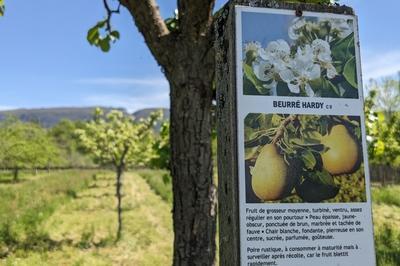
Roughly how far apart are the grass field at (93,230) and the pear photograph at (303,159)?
385cm

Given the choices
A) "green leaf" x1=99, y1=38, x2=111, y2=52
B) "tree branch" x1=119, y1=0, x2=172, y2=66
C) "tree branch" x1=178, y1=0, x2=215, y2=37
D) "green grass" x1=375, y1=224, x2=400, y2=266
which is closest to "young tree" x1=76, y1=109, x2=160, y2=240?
"green grass" x1=375, y1=224, x2=400, y2=266

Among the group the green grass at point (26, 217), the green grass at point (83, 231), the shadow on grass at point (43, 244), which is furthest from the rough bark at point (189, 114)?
the green grass at point (26, 217)

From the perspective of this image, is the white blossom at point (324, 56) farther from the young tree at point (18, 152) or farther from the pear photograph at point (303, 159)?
the young tree at point (18, 152)

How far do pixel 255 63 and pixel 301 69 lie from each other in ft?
0.60

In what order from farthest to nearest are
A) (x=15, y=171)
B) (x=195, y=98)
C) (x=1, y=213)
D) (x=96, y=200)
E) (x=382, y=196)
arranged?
(x=15, y=171) < (x=96, y=200) < (x=382, y=196) < (x=1, y=213) < (x=195, y=98)

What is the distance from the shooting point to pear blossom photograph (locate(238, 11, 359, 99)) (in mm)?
1672

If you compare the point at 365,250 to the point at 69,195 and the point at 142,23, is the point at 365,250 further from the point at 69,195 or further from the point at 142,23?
the point at 69,195

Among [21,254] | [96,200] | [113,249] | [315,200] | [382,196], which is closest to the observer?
[315,200]

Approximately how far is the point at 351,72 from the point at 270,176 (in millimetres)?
539

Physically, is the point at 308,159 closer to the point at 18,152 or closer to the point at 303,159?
the point at 303,159

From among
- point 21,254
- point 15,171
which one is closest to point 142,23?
point 21,254

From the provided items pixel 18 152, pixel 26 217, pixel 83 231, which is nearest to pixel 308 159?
pixel 83 231

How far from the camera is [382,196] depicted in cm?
1594

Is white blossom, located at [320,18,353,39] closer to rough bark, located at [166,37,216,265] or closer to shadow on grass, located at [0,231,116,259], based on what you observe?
rough bark, located at [166,37,216,265]
